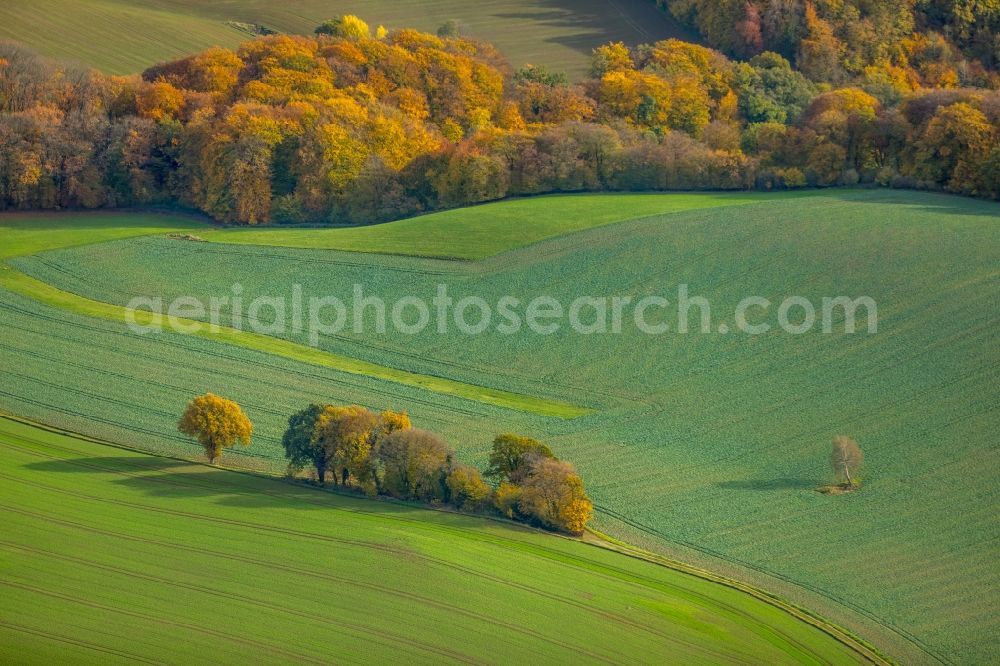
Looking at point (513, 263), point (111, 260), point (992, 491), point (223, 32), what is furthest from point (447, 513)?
point (223, 32)

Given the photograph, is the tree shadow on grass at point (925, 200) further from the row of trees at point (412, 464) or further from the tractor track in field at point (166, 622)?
the tractor track in field at point (166, 622)

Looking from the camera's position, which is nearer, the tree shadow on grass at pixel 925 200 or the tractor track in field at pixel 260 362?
the tractor track in field at pixel 260 362

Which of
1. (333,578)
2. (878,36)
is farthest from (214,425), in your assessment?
(878,36)

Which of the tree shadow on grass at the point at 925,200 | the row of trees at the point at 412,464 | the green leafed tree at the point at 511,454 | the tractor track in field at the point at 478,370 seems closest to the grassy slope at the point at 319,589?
the row of trees at the point at 412,464

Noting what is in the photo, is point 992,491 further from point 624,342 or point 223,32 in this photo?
point 223,32

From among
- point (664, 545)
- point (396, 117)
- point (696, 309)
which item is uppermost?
point (396, 117)

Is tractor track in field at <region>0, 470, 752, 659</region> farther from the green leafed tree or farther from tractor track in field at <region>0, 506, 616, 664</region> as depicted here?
the green leafed tree

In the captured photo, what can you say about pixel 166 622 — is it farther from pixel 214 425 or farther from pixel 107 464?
pixel 214 425
